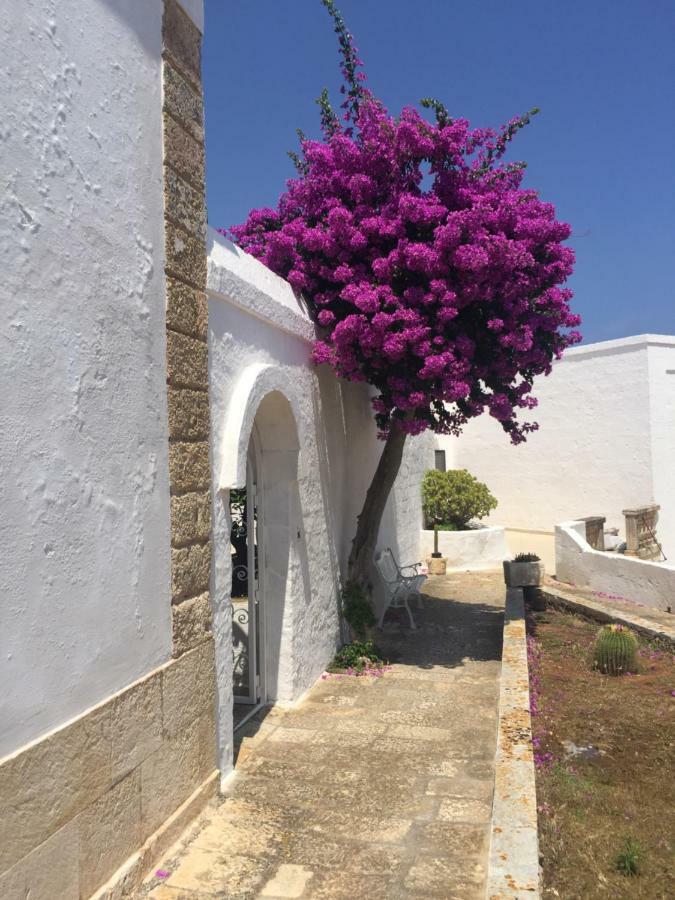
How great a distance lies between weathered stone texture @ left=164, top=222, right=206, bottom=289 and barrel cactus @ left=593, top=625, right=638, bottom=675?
4.78 metres

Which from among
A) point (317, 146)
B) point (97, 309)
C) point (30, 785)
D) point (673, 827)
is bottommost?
point (673, 827)

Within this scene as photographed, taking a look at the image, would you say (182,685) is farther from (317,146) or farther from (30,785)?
(317,146)

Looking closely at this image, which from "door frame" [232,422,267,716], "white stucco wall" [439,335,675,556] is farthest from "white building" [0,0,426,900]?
"white stucco wall" [439,335,675,556]

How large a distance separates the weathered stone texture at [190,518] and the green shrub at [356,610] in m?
3.08

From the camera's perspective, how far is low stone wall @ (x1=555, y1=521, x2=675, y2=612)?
364 inches

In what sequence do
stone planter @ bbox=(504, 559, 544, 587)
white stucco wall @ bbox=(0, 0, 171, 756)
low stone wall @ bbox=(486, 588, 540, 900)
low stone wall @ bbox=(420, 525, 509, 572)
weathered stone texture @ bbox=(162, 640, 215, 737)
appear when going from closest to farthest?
white stucco wall @ bbox=(0, 0, 171, 756) → low stone wall @ bbox=(486, 588, 540, 900) → weathered stone texture @ bbox=(162, 640, 215, 737) → stone planter @ bbox=(504, 559, 544, 587) → low stone wall @ bbox=(420, 525, 509, 572)

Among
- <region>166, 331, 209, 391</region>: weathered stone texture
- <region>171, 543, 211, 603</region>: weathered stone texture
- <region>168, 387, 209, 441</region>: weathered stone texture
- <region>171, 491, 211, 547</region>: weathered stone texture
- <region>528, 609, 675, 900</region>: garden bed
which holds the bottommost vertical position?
<region>528, 609, 675, 900</region>: garden bed

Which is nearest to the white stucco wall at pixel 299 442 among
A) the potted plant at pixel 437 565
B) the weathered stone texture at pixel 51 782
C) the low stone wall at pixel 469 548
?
the weathered stone texture at pixel 51 782

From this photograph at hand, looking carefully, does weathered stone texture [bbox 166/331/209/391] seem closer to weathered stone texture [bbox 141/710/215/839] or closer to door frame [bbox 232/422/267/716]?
door frame [bbox 232/422/267/716]

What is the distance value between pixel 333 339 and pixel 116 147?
2822mm

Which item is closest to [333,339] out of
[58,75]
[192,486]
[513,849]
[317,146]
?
[317,146]

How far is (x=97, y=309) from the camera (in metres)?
2.92

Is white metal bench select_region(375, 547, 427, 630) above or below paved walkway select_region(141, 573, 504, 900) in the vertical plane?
above

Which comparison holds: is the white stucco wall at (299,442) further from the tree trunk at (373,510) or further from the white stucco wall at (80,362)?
the white stucco wall at (80,362)
